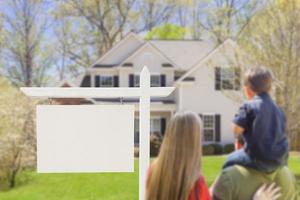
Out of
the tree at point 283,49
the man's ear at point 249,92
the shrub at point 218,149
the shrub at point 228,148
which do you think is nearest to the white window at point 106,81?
the shrub at point 218,149

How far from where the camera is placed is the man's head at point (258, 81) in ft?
10.3

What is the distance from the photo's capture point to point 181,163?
9.95ft

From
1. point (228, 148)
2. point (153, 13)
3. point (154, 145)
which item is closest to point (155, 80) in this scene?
point (154, 145)

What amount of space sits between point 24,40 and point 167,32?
8.39 metres

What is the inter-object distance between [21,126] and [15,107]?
17.8 inches

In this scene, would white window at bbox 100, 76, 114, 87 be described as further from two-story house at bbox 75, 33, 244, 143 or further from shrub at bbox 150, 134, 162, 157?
shrub at bbox 150, 134, 162, 157

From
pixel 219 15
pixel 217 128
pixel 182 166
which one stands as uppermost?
pixel 219 15

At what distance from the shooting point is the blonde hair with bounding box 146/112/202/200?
3.03 metres

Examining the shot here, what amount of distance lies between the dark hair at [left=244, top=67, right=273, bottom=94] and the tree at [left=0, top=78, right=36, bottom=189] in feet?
31.2

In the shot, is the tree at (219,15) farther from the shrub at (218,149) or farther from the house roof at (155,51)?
the shrub at (218,149)

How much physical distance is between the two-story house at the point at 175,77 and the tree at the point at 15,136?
430 inches

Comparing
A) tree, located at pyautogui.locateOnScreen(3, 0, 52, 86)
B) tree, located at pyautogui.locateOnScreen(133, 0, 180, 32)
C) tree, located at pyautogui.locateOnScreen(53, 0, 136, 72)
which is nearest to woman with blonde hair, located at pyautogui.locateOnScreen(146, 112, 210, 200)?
tree, located at pyautogui.locateOnScreen(3, 0, 52, 86)

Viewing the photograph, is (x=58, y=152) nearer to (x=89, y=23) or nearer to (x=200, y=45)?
(x=200, y=45)

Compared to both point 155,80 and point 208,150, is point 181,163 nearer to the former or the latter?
point 208,150
